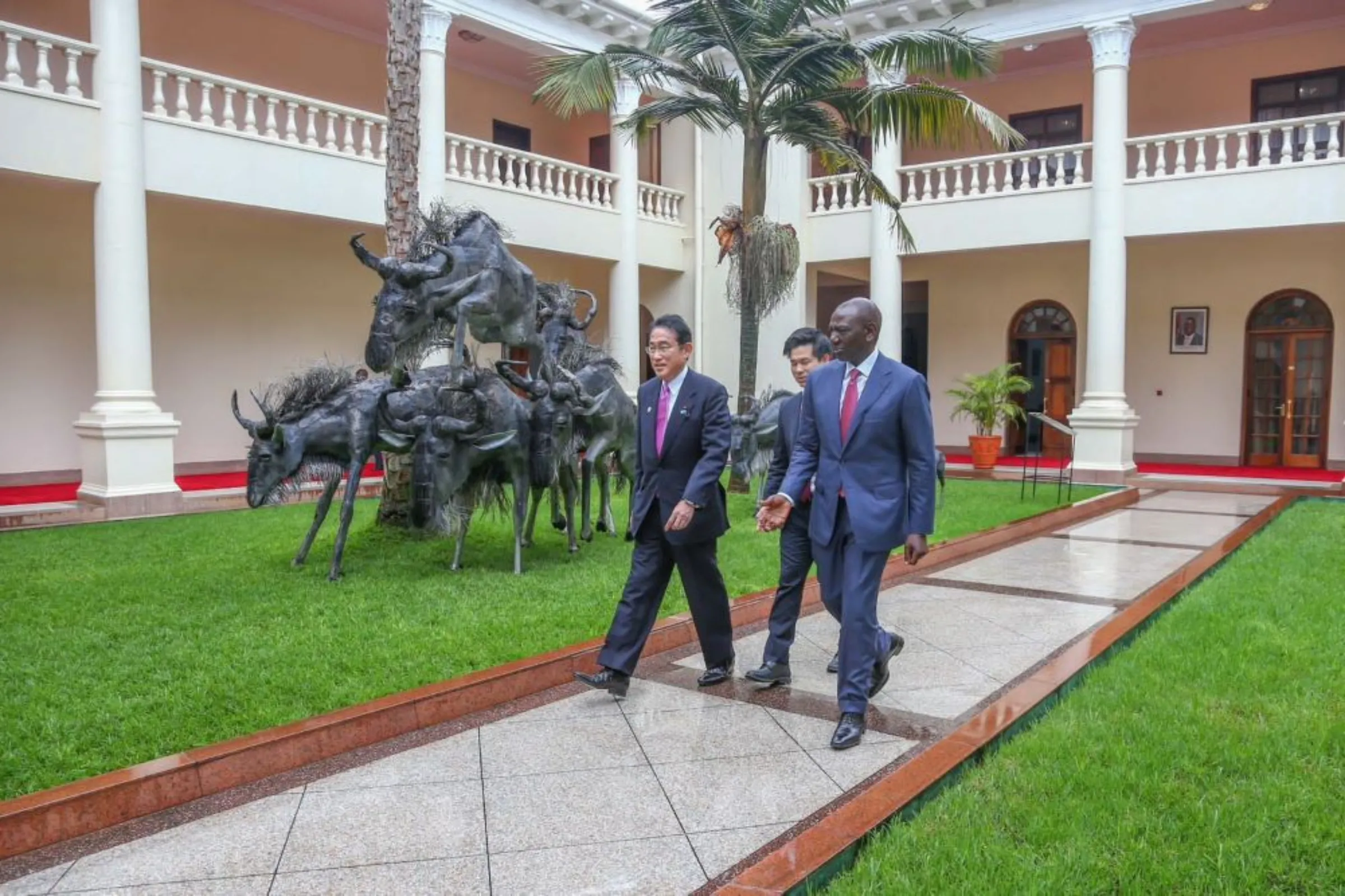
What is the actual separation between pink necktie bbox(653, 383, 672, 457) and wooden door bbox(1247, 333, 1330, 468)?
17523 mm

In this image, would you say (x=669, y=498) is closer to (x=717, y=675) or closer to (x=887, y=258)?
(x=717, y=675)

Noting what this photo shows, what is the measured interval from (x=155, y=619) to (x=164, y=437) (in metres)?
6.98

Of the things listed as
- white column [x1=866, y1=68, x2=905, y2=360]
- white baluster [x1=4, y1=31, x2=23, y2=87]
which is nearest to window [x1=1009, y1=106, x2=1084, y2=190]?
white column [x1=866, y1=68, x2=905, y2=360]

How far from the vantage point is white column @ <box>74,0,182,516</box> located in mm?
11625

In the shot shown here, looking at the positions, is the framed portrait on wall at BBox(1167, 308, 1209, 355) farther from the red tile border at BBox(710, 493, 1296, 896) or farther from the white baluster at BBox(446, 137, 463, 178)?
the red tile border at BBox(710, 493, 1296, 896)

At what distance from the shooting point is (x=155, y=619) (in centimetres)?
603

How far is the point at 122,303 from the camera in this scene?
1189cm

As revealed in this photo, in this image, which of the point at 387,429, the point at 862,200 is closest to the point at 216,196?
the point at 387,429

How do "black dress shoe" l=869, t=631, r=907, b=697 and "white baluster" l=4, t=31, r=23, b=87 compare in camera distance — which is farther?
"white baluster" l=4, t=31, r=23, b=87

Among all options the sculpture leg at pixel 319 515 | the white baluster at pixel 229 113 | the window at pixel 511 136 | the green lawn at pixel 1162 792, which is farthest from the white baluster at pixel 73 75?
the green lawn at pixel 1162 792

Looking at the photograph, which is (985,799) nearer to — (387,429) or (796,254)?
(387,429)

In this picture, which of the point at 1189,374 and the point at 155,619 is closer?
the point at 155,619

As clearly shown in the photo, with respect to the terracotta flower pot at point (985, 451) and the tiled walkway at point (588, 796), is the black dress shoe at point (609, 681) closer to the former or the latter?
the tiled walkway at point (588, 796)

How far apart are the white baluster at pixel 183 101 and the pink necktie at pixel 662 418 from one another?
34.5ft
